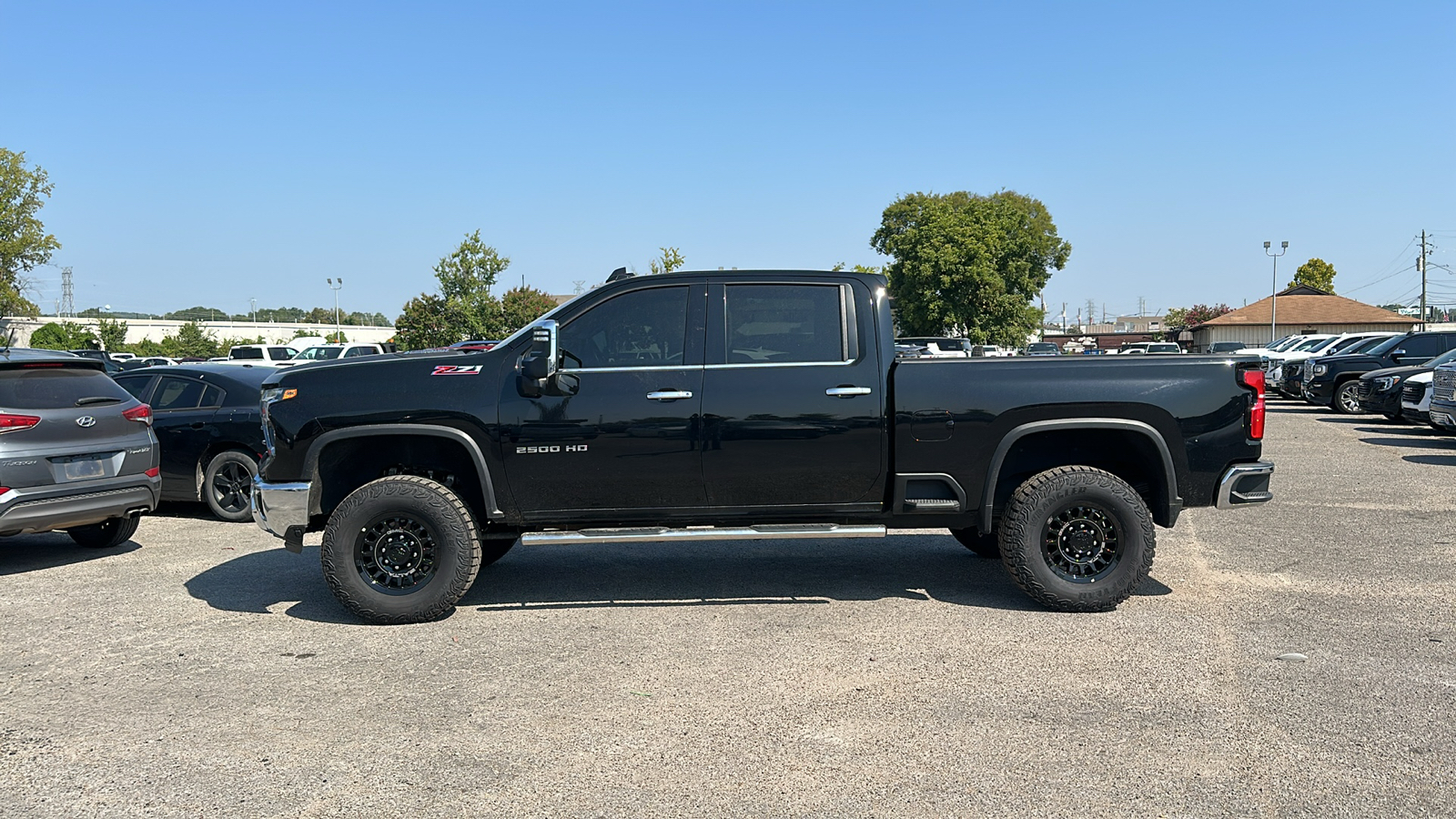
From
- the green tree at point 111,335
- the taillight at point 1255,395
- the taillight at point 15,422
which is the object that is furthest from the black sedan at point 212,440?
the green tree at point 111,335

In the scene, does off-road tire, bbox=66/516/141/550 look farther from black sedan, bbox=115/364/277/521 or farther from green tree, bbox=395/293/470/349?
green tree, bbox=395/293/470/349

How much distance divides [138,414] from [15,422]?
3.26 ft

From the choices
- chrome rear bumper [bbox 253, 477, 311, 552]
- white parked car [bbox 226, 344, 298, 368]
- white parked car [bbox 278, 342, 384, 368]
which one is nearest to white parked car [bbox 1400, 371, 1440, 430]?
chrome rear bumper [bbox 253, 477, 311, 552]

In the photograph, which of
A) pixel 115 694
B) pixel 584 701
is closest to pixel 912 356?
pixel 584 701

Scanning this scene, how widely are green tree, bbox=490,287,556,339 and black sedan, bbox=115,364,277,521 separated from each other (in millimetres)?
37456

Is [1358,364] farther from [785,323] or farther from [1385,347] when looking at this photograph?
[785,323]

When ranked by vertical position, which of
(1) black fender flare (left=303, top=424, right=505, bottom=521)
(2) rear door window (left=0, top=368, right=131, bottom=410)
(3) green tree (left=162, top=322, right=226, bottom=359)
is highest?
(3) green tree (left=162, top=322, right=226, bottom=359)

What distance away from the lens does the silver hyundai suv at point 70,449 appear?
746 cm

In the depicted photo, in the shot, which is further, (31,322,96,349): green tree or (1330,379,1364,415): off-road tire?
(31,322,96,349): green tree

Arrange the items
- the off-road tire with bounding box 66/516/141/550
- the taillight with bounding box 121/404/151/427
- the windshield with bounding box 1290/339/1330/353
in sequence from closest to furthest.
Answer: the taillight with bounding box 121/404/151/427 → the off-road tire with bounding box 66/516/141/550 → the windshield with bounding box 1290/339/1330/353

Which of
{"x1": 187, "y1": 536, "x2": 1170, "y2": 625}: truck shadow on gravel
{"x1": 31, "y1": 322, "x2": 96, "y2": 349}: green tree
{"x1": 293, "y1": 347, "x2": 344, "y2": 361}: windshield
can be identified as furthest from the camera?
{"x1": 31, "y1": 322, "x2": 96, "y2": 349}: green tree

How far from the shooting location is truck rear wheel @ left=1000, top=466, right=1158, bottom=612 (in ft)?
20.6

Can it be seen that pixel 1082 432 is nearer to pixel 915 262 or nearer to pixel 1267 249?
pixel 915 262

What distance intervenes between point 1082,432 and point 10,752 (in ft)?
18.6
